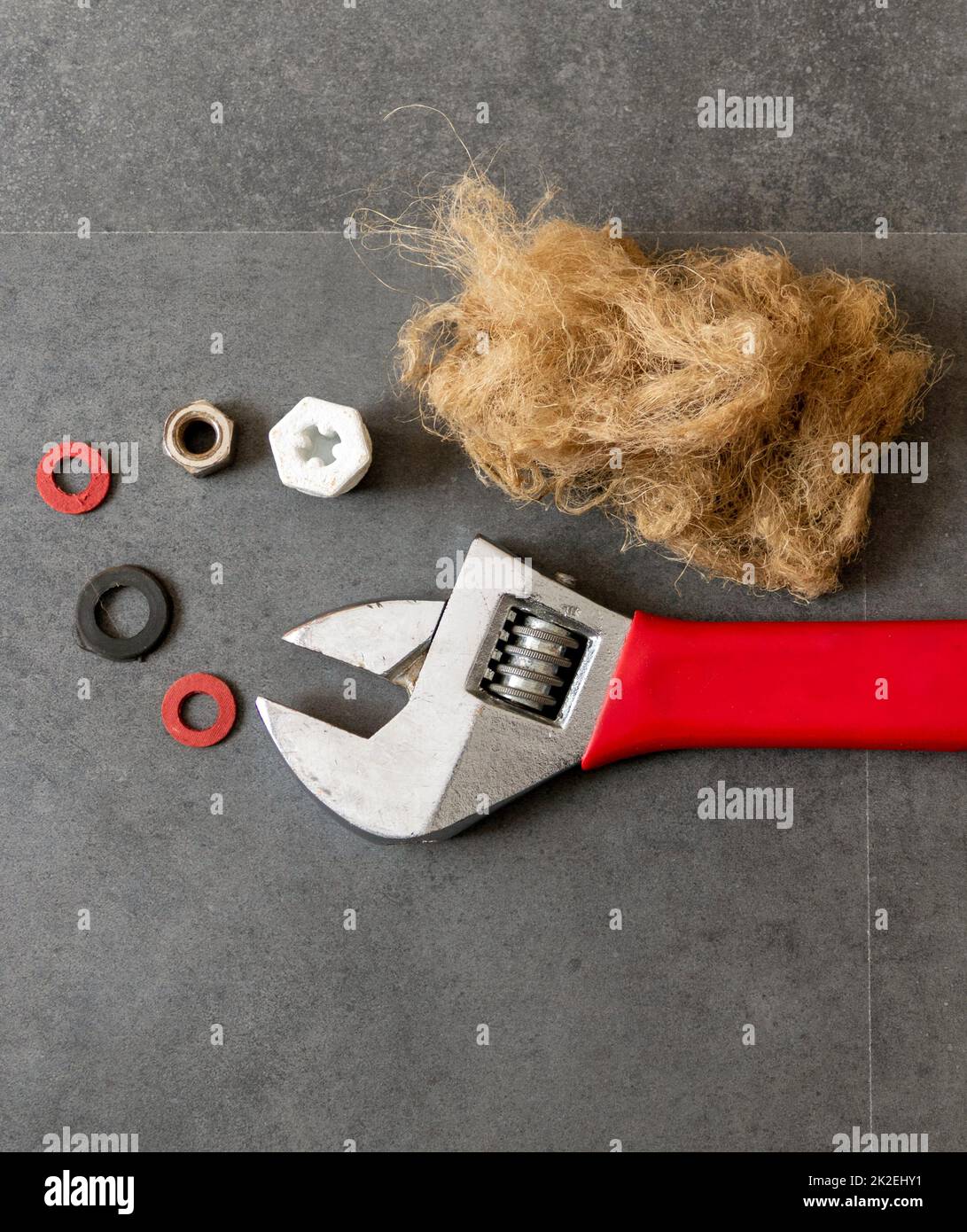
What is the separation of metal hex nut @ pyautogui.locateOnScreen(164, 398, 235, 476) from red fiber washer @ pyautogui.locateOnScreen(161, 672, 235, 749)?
0.91 ft

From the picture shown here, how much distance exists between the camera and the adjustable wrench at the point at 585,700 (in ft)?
3.82

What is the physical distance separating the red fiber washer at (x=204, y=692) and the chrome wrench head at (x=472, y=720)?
77 mm

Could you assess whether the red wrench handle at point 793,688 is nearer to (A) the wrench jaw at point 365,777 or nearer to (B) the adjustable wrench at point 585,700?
(B) the adjustable wrench at point 585,700

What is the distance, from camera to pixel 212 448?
1248 millimetres

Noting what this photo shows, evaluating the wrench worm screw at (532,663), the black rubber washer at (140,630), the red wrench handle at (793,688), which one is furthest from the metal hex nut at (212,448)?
the red wrench handle at (793,688)

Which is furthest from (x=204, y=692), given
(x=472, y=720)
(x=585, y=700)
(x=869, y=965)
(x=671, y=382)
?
(x=869, y=965)

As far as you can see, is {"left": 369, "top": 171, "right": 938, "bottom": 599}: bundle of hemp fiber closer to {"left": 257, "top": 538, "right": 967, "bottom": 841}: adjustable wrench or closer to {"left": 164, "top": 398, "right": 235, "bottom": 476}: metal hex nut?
{"left": 257, "top": 538, "right": 967, "bottom": 841}: adjustable wrench

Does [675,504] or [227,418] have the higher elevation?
[227,418]

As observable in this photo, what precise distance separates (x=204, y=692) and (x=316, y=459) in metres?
0.35

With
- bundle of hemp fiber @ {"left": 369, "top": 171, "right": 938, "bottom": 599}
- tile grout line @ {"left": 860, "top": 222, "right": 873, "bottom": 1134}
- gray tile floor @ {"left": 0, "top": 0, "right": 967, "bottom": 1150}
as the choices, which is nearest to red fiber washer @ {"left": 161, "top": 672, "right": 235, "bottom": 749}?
gray tile floor @ {"left": 0, "top": 0, "right": 967, "bottom": 1150}

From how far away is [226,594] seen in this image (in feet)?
4.12

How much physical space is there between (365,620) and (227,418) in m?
0.33
